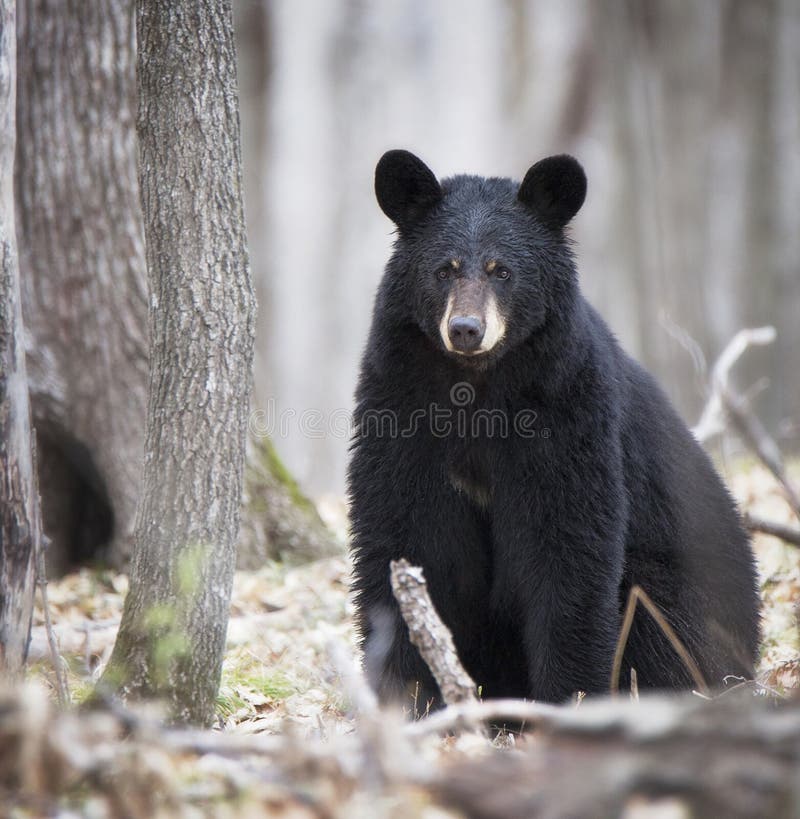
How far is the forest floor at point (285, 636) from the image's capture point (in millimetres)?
3642

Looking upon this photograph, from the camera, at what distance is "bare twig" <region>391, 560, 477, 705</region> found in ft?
8.30

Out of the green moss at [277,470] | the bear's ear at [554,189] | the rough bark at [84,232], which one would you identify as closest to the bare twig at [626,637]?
the bear's ear at [554,189]

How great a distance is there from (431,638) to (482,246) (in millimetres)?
1547

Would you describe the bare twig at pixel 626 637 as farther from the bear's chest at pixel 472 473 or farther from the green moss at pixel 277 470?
the green moss at pixel 277 470

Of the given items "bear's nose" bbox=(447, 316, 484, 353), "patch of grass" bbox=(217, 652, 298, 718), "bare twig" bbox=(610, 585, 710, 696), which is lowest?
"patch of grass" bbox=(217, 652, 298, 718)

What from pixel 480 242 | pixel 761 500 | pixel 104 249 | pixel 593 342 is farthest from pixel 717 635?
pixel 104 249

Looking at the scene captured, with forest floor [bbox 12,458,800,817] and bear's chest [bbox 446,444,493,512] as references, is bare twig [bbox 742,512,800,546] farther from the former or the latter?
bear's chest [bbox 446,444,493,512]

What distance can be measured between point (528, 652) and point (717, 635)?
2.78 feet

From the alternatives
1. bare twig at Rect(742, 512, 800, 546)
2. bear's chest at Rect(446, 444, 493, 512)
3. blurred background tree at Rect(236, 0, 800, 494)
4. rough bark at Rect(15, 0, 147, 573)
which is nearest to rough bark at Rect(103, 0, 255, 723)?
bear's chest at Rect(446, 444, 493, 512)

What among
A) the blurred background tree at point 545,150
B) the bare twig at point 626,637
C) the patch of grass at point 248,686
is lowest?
the patch of grass at point 248,686

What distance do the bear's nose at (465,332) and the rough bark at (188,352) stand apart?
2.19 ft

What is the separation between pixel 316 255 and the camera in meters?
14.2

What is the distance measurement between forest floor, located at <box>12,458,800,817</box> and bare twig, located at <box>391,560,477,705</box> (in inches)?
15.6

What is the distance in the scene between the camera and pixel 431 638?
261 cm
